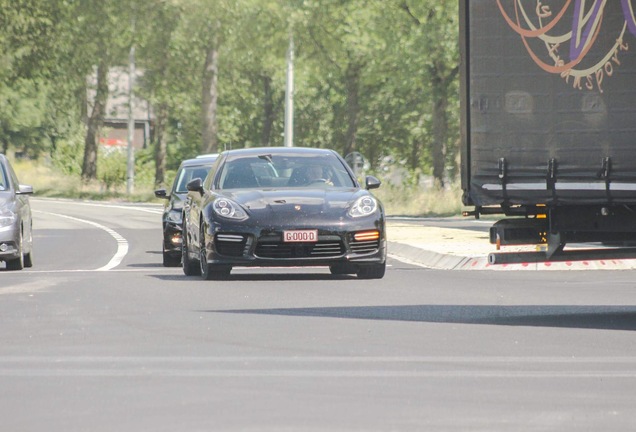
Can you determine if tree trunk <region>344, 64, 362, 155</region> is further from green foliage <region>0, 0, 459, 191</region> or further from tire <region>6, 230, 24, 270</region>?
tire <region>6, 230, 24, 270</region>

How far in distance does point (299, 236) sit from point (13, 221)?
4807 millimetres

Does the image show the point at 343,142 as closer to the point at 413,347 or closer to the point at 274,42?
the point at 274,42

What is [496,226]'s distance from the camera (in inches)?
539

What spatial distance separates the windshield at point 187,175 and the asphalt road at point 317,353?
3997 mm

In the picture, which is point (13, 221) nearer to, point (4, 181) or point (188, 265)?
point (4, 181)

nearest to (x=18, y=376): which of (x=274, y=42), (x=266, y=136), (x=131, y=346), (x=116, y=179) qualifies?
(x=131, y=346)

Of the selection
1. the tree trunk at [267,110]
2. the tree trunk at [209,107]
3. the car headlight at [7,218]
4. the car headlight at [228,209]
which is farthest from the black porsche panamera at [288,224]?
the tree trunk at [267,110]

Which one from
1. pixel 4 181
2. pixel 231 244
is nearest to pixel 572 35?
pixel 231 244

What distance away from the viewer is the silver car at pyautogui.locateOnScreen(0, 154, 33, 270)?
68.9 feet

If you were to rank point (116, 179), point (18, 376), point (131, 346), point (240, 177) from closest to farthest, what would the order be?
point (18, 376) < point (131, 346) < point (240, 177) < point (116, 179)

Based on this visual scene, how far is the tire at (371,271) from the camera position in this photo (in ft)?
61.8

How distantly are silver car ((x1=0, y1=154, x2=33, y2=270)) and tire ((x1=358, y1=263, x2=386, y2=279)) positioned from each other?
4.76 metres

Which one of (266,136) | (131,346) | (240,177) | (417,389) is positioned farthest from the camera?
(266,136)

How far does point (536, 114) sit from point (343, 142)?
6484cm
